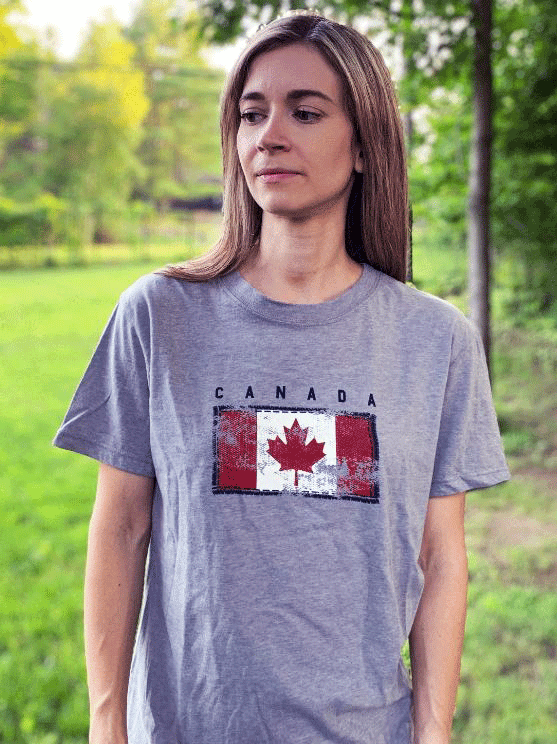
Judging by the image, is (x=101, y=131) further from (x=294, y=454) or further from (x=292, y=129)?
(x=294, y=454)

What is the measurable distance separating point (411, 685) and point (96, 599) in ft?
1.56

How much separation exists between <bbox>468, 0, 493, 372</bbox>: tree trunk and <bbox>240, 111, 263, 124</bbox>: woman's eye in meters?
2.68

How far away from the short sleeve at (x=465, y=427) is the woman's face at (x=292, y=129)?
296mm

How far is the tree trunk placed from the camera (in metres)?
3.63

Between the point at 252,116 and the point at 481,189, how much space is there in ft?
9.63

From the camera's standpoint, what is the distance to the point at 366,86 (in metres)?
1.18

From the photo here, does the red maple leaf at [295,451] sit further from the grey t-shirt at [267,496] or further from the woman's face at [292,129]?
the woman's face at [292,129]

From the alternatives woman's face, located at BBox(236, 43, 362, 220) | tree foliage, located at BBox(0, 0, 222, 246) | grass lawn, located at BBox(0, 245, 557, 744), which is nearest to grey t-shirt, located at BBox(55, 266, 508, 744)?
woman's face, located at BBox(236, 43, 362, 220)

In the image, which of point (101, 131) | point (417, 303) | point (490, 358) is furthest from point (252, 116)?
point (101, 131)

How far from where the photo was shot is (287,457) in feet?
3.59

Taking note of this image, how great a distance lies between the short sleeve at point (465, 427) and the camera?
1.21 metres

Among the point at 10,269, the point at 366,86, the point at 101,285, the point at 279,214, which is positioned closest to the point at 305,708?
the point at 279,214

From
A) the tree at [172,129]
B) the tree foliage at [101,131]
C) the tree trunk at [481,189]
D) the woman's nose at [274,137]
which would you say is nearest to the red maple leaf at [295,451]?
the woman's nose at [274,137]

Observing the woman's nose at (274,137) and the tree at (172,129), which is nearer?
the woman's nose at (274,137)
